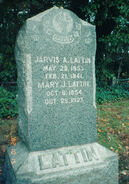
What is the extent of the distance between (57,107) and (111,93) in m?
6.26

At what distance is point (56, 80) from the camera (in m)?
3.05

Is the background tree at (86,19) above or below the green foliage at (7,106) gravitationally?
above

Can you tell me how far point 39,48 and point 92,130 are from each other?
153cm

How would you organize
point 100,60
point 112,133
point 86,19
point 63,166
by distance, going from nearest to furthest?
point 63,166 < point 112,133 < point 86,19 < point 100,60

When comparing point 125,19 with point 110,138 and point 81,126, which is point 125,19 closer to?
point 110,138

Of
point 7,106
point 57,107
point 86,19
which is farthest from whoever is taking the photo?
point 86,19

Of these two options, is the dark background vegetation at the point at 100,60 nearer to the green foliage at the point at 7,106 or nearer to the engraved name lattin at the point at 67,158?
the green foliage at the point at 7,106

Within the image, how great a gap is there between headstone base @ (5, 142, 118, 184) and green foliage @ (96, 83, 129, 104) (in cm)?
530

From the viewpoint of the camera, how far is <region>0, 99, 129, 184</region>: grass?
394 cm

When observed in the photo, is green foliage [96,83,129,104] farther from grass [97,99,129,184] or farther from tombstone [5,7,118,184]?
tombstone [5,7,118,184]

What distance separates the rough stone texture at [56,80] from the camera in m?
2.90

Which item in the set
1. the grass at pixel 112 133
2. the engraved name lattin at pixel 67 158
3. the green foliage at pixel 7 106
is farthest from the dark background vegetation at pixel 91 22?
the engraved name lattin at pixel 67 158

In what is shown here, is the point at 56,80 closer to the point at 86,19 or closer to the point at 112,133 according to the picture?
the point at 112,133

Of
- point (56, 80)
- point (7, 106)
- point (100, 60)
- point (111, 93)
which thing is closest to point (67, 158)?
point (56, 80)
